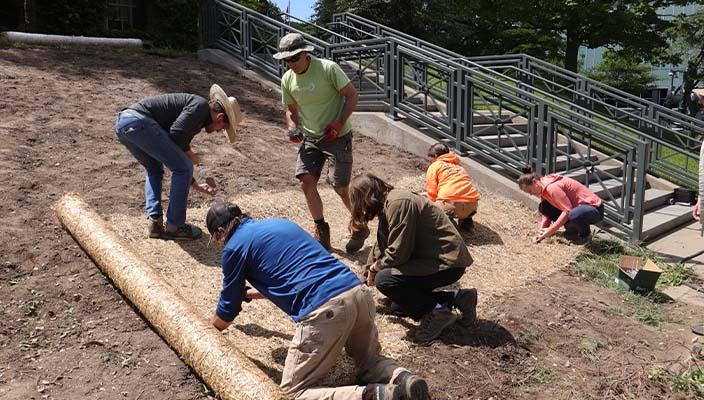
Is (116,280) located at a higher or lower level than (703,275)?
higher

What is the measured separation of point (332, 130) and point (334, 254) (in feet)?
3.78

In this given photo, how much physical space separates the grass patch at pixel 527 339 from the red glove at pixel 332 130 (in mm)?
2325

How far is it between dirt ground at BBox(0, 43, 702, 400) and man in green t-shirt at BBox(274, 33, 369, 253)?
3.92 feet

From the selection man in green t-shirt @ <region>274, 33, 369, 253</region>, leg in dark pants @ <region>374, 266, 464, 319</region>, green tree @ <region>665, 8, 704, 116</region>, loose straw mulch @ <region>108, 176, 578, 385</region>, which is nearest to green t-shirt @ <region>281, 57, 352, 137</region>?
man in green t-shirt @ <region>274, 33, 369, 253</region>

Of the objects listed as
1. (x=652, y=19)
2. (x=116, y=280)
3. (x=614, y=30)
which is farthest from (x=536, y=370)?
(x=652, y=19)

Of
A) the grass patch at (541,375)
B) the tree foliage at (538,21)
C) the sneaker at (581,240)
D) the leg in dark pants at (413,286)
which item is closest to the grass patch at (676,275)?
the sneaker at (581,240)

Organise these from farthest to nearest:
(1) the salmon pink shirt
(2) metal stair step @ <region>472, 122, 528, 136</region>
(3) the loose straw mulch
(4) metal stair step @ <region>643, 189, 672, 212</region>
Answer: (2) metal stair step @ <region>472, 122, 528, 136</region>, (4) metal stair step @ <region>643, 189, 672, 212</region>, (1) the salmon pink shirt, (3) the loose straw mulch

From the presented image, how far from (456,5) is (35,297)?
65.9ft

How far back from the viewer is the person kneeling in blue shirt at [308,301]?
10.7 feet

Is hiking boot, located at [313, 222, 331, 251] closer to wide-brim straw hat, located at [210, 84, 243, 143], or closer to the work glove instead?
the work glove

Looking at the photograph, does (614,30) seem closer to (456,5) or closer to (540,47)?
(540,47)

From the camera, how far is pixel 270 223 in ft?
11.5

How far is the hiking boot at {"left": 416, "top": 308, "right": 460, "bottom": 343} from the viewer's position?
4.37 metres

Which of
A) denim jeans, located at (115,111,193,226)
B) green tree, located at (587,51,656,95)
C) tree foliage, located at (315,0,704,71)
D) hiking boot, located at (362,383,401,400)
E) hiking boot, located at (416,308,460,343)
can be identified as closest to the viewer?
hiking boot, located at (362,383,401,400)
